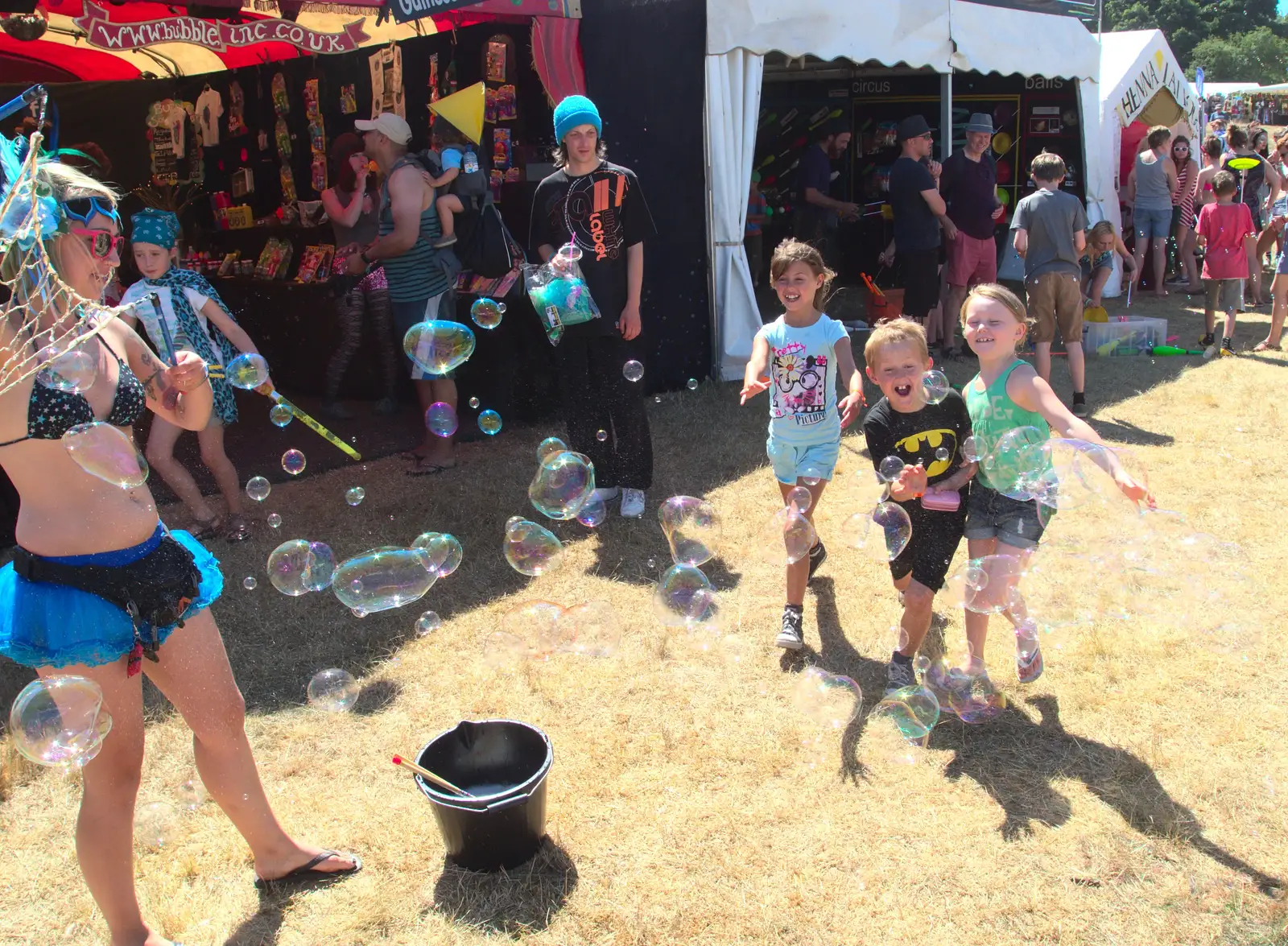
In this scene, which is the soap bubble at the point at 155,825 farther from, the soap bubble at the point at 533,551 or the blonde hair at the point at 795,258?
the blonde hair at the point at 795,258

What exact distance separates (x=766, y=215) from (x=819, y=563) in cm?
854

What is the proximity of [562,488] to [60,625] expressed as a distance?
2.14m

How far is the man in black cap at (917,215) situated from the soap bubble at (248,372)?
5922mm

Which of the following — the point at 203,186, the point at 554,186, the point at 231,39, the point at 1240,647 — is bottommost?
the point at 1240,647

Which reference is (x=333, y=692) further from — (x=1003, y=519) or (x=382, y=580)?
(x=1003, y=519)

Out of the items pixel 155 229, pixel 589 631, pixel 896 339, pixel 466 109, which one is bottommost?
pixel 589 631

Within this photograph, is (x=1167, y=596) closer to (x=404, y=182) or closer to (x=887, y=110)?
(x=404, y=182)

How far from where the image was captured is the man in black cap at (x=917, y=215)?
7.93 m

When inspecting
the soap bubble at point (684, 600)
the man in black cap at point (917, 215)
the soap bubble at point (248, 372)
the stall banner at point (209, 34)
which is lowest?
the soap bubble at point (684, 600)

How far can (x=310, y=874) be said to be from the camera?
2566 millimetres

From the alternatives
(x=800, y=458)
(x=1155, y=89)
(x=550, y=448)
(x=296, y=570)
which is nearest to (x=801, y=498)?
(x=800, y=458)

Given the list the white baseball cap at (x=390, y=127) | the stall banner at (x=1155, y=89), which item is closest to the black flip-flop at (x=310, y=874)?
the white baseball cap at (x=390, y=127)

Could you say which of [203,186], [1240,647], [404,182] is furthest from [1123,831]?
[203,186]

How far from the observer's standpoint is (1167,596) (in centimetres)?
382
